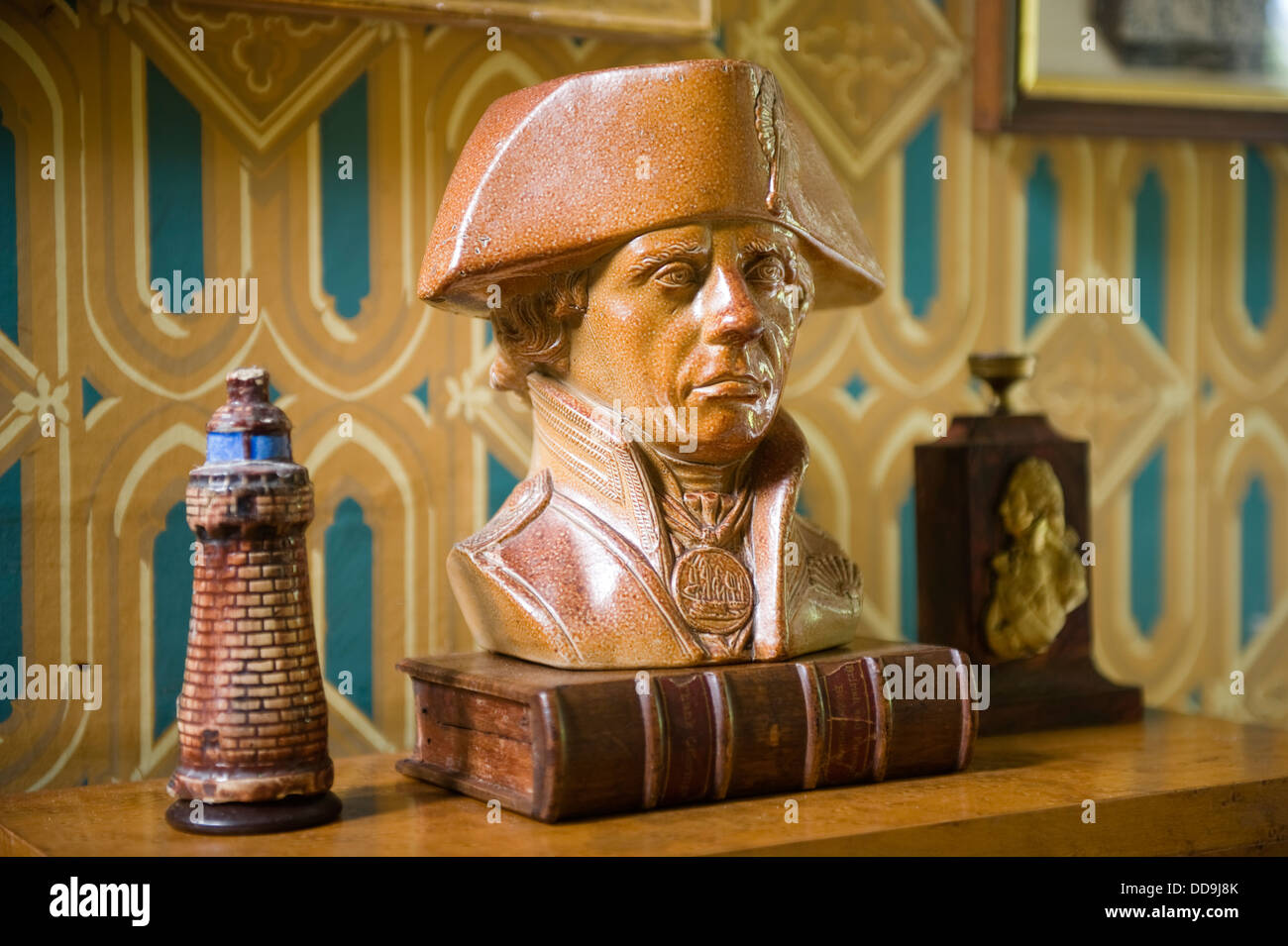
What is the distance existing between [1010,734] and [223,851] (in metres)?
0.99

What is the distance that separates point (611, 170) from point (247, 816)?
0.69m

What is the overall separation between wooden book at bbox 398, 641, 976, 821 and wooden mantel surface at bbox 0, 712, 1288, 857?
0.08 feet

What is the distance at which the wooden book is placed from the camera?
1.47m

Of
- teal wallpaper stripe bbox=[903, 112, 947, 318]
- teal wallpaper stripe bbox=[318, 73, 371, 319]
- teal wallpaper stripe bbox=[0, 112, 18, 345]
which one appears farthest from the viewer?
teal wallpaper stripe bbox=[903, 112, 947, 318]

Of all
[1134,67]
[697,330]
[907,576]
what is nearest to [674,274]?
[697,330]

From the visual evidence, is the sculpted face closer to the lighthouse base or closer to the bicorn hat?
the bicorn hat

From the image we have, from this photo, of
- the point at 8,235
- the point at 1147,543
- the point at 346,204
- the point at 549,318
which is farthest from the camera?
the point at 1147,543

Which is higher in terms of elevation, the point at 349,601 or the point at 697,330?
the point at 697,330

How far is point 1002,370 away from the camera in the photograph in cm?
203

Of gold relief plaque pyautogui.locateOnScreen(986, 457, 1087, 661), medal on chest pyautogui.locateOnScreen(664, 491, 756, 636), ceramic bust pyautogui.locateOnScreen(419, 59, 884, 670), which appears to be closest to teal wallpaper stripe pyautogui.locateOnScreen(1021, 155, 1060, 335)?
gold relief plaque pyautogui.locateOnScreen(986, 457, 1087, 661)

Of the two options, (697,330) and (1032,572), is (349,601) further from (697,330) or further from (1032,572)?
(1032,572)

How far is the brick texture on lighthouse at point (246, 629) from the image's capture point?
1429 mm

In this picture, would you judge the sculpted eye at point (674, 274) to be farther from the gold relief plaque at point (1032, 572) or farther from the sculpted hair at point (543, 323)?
the gold relief plaque at point (1032, 572)
